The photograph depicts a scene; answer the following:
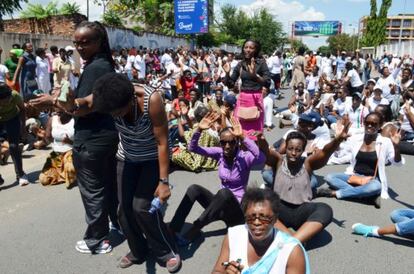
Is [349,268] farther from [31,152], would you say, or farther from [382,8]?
[382,8]

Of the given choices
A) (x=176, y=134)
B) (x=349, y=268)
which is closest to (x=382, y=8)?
(x=176, y=134)

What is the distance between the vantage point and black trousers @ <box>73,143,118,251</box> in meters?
3.39

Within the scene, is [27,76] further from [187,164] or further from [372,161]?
[372,161]

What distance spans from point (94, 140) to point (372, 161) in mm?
3487

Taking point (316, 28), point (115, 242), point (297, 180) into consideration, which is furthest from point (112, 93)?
point (316, 28)

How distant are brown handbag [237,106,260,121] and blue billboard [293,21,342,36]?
72141 mm

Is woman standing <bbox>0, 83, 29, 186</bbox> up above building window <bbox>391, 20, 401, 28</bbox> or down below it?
below

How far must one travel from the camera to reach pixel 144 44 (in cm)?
2286

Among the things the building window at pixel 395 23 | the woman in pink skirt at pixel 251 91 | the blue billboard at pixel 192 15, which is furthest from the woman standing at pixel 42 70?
the building window at pixel 395 23

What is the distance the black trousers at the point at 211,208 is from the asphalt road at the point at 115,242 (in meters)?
0.25

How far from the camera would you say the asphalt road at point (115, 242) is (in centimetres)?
353

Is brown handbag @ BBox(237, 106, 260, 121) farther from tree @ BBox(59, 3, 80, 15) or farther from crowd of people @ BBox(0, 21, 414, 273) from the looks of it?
tree @ BBox(59, 3, 80, 15)

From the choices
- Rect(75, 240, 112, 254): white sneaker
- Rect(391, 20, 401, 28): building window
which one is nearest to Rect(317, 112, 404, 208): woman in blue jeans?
Rect(75, 240, 112, 254): white sneaker

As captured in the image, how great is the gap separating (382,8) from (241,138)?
4862 cm
